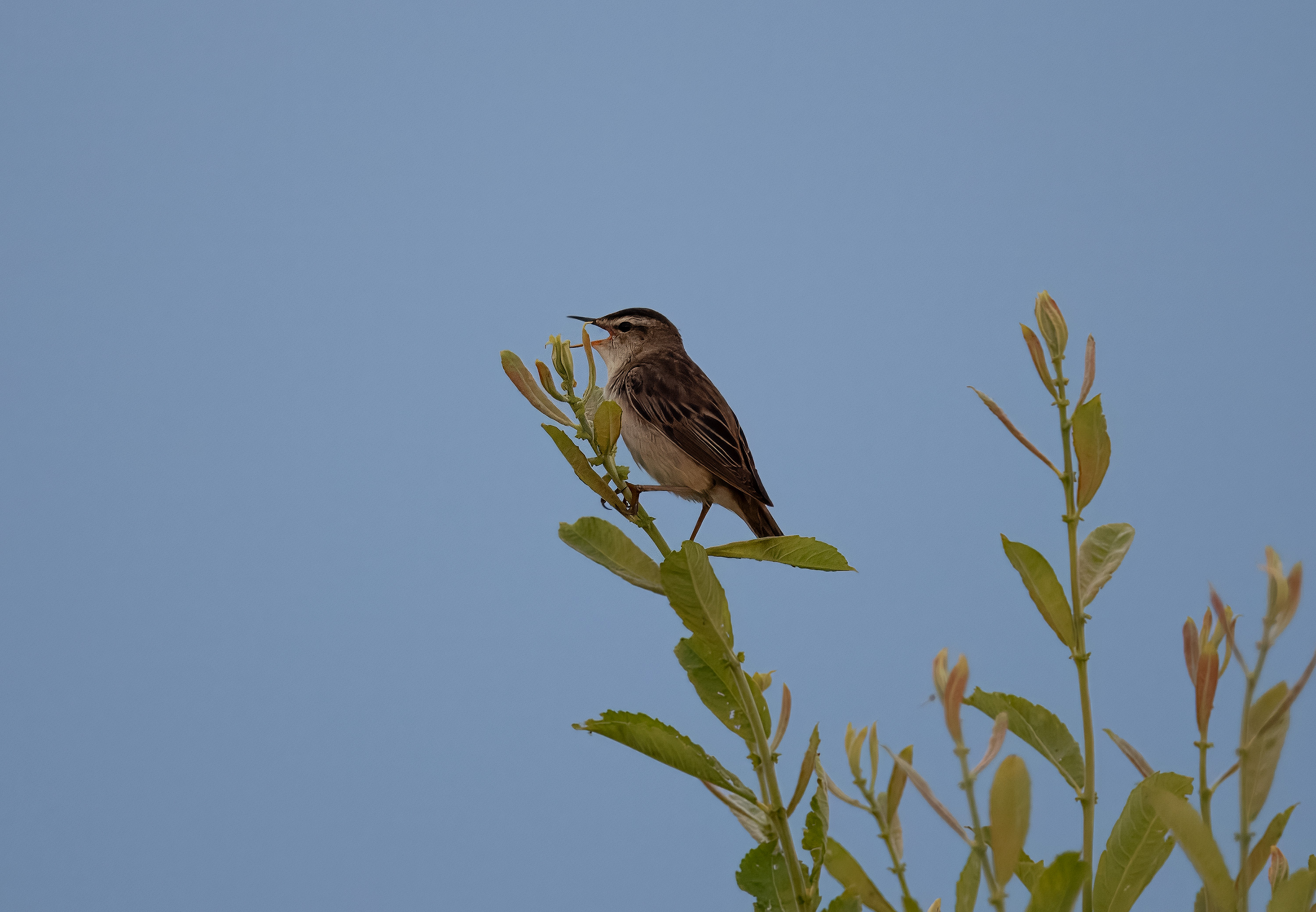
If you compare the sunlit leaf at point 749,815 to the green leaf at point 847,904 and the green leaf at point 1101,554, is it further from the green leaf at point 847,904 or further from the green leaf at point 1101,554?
the green leaf at point 1101,554

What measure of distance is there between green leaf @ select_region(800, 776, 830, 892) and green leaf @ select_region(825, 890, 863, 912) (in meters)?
0.12

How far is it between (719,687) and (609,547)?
190 mm

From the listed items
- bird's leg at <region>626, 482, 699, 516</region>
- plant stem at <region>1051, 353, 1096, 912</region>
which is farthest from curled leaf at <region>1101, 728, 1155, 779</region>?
bird's leg at <region>626, 482, 699, 516</region>

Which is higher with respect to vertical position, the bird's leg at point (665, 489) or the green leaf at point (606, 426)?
the bird's leg at point (665, 489)

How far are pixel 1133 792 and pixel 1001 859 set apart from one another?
32 centimetres

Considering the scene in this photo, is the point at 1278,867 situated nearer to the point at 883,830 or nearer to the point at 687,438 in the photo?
the point at 883,830

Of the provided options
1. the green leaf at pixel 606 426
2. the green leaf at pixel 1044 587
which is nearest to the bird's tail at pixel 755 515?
the green leaf at pixel 606 426

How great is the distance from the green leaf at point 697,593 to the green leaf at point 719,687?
3 centimetres

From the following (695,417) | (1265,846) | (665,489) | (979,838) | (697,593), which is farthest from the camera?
(695,417)

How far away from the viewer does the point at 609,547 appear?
117 centimetres

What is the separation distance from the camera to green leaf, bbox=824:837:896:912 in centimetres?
100

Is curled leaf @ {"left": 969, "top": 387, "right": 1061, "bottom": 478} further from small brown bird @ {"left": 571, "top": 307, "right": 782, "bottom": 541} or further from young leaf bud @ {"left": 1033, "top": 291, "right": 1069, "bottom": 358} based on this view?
small brown bird @ {"left": 571, "top": 307, "right": 782, "bottom": 541}

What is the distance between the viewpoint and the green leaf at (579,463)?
1366 mm

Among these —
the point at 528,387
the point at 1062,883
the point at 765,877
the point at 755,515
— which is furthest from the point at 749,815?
the point at 755,515
